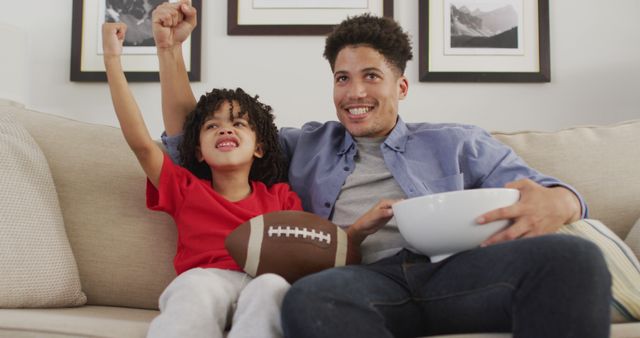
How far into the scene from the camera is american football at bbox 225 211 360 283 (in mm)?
1257

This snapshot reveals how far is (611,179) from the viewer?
169 centimetres

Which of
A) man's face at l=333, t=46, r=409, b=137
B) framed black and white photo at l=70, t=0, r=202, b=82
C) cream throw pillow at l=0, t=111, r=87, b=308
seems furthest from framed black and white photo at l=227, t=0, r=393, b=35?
cream throw pillow at l=0, t=111, r=87, b=308

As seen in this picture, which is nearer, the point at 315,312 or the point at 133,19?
the point at 315,312

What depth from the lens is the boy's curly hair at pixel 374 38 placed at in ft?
5.65

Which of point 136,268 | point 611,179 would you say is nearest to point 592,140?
point 611,179

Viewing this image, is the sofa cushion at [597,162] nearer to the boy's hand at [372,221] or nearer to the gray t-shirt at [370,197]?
the gray t-shirt at [370,197]

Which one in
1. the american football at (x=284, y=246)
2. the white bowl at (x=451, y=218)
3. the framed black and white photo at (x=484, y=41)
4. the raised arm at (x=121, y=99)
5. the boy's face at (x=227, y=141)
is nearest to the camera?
the white bowl at (x=451, y=218)

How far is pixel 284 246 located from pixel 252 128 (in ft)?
1.60

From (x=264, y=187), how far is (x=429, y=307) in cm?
62

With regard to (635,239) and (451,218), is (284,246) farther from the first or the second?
(635,239)

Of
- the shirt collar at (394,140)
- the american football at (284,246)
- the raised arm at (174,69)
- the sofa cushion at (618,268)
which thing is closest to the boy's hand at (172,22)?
the raised arm at (174,69)

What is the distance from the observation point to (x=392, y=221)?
5.06 ft

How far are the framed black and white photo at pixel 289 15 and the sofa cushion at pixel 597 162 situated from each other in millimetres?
739

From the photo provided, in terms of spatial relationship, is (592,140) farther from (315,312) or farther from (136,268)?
(136,268)
